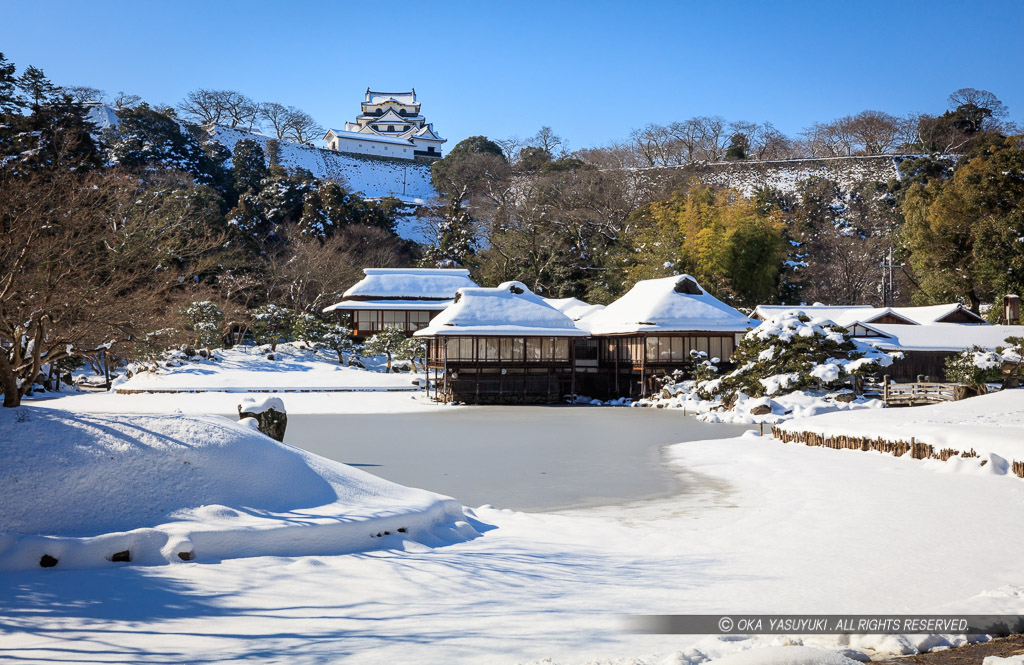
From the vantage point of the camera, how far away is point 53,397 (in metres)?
30.9

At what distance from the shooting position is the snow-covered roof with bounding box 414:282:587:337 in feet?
109

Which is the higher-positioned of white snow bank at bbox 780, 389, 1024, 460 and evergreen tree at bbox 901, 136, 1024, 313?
evergreen tree at bbox 901, 136, 1024, 313

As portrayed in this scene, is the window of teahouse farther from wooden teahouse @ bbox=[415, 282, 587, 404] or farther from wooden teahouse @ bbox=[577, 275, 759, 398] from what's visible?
wooden teahouse @ bbox=[577, 275, 759, 398]

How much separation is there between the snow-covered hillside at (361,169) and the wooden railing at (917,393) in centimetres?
5562

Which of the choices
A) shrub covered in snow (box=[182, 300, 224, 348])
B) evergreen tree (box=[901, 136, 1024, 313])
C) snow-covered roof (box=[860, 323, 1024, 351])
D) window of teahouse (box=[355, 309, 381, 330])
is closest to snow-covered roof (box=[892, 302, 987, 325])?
snow-covered roof (box=[860, 323, 1024, 351])

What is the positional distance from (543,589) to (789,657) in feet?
10.8

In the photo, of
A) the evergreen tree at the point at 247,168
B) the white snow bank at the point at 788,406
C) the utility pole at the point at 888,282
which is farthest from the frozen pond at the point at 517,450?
the evergreen tree at the point at 247,168

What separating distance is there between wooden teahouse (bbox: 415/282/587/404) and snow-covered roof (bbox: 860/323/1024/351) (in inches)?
484

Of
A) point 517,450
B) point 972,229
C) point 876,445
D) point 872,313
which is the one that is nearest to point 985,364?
point 872,313

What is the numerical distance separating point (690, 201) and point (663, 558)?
135 ft

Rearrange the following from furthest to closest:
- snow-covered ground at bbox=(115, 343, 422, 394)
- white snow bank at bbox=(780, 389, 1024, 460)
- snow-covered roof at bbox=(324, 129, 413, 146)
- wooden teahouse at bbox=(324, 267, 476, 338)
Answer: snow-covered roof at bbox=(324, 129, 413, 146), wooden teahouse at bbox=(324, 267, 476, 338), snow-covered ground at bbox=(115, 343, 422, 394), white snow bank at bbox=(780, 389, 1024, 460)

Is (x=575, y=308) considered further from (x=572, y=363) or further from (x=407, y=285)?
(x=407, y=285)

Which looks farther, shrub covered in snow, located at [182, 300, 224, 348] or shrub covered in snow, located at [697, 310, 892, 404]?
shrub covered in snow, located at [182, 300, 224, 348]

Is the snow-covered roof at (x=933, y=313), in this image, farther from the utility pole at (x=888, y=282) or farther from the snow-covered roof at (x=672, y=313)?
the utility pole at (x=888, y=282)
